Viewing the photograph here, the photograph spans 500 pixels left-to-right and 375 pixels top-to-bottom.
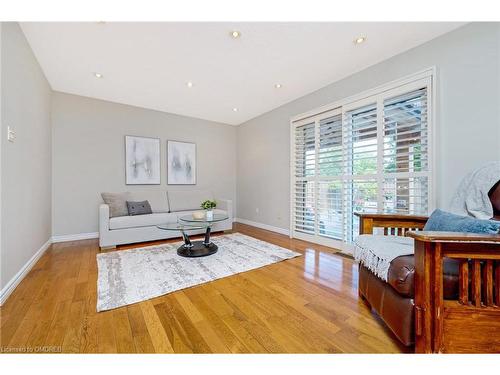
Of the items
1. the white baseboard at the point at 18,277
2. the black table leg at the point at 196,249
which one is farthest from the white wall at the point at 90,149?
the black table leg at the point at 196,249

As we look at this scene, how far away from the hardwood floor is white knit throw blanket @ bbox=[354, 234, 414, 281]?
0.38m

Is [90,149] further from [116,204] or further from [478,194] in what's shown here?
[478,194]

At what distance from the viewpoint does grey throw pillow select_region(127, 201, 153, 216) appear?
349cm

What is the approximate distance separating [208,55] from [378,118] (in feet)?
7.16

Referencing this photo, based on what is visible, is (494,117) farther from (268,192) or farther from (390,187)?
(268,192)

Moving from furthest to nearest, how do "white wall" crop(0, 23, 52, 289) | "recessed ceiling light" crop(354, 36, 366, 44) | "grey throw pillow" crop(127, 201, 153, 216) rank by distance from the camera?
"grey throw pillow" crop(127, 201, 153, 216)
"recessed ceiling light" crop(354, 36, 366, 44)
"white wall" crop(0, 23, 52, 289)

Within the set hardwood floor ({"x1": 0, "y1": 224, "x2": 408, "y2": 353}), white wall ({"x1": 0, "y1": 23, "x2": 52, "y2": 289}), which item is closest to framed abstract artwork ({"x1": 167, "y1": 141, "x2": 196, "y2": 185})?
white wall ({"x1": 0, "y1": 23, "x2": 52, "y2": 289})

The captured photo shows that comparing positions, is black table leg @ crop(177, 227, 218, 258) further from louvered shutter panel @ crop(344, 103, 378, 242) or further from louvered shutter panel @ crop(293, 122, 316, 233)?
louvered shutter panel @ crop(344, 103, 378, 242)

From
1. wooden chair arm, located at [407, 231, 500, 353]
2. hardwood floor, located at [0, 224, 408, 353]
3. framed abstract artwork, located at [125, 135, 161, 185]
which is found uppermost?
framed abstract artwork, located at [125, 135, 161, 185]

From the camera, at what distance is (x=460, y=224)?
1.24 meters

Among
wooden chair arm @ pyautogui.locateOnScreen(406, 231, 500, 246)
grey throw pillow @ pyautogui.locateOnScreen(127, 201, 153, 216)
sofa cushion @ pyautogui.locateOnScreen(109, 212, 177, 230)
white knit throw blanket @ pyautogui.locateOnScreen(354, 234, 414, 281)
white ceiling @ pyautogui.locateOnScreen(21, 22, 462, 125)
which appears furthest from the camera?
grey throw pillow @ pyautogui.locateOnScreen(127, 201, 153, 216)

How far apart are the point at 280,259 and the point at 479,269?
181 centimetres

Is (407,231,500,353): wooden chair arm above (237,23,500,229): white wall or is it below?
below
